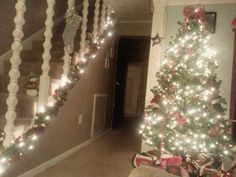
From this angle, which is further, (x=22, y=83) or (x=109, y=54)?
(x=109, y=54)

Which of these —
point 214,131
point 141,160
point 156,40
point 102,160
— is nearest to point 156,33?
point 156,40

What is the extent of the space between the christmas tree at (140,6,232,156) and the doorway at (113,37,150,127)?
2.60 metres

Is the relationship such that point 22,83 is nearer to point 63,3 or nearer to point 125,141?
point 63,3

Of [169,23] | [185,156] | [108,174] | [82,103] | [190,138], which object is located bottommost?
[108,174]

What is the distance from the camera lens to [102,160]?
3211mm

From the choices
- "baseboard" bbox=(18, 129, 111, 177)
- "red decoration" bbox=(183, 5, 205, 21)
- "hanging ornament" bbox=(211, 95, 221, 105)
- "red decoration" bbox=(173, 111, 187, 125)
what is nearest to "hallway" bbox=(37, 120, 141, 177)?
"baseboard" bbox=(18, 129, 111, 177)

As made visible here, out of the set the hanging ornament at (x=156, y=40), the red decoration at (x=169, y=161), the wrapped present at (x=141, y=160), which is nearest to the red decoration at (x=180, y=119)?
the red decoration at (x=169, y=161)

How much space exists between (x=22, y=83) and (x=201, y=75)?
1950 millimetres

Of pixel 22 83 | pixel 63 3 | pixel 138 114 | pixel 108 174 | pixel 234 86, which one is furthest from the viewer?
pixel 138 114

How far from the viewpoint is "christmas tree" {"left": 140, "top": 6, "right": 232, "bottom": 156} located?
2.93m

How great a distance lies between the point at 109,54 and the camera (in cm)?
451

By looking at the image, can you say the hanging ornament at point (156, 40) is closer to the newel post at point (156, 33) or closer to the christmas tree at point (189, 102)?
the newel post at point (156, 33)

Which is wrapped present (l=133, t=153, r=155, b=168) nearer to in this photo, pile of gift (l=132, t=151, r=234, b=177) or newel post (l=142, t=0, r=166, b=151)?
pile of gift (l=132, t=151, r=234, b=177)

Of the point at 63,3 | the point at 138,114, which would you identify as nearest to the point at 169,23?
the point at 63,3
